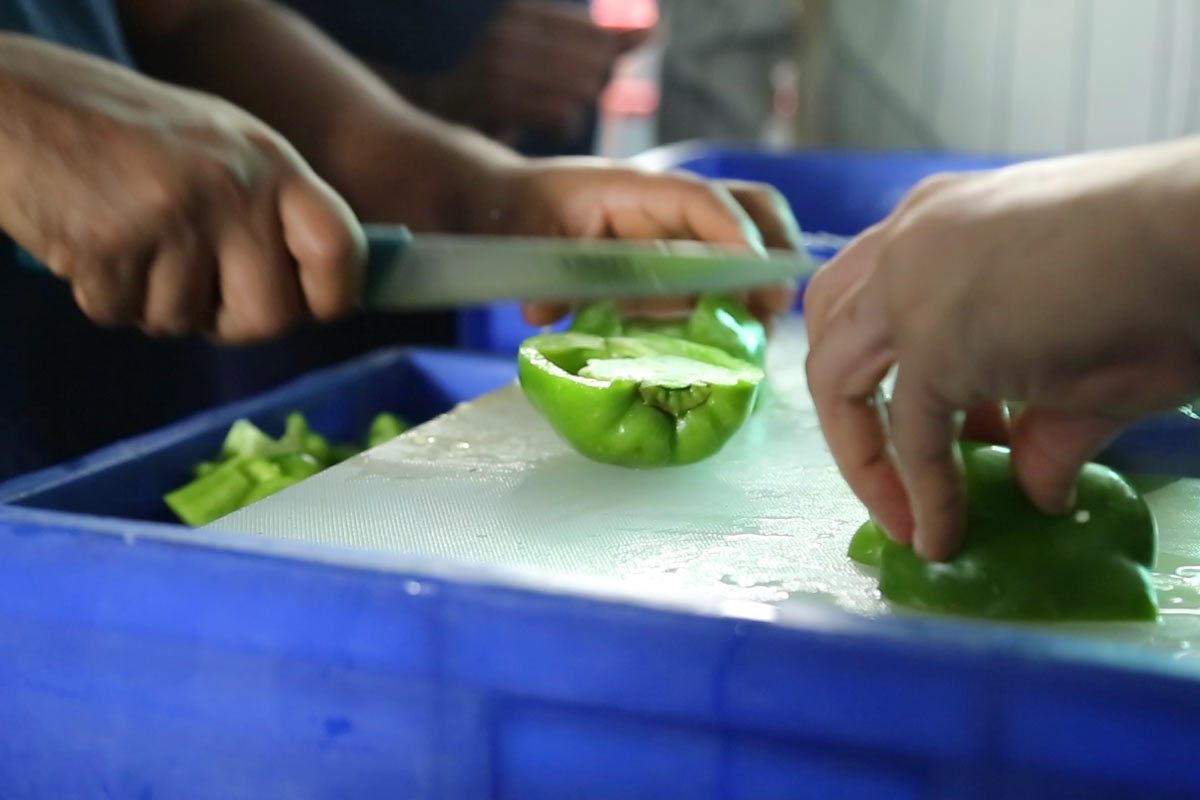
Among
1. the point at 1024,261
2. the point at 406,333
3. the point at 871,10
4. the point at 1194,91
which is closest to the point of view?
the point at 1024,261

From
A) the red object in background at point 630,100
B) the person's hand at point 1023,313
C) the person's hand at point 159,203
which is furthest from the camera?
the red object in background at point 630,100

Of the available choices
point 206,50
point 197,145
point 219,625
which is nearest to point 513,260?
point 197,145

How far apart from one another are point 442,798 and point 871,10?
2.29m

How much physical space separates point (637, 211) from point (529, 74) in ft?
2.65

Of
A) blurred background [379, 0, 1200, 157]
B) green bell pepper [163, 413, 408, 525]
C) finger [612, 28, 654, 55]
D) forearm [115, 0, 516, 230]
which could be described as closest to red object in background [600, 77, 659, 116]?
blurred background [379, 0, 1200, 157]

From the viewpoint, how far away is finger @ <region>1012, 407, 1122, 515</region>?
0.46 m

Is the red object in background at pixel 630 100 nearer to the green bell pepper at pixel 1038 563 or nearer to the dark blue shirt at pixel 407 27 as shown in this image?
the dark blue shirt at pixel 407 27

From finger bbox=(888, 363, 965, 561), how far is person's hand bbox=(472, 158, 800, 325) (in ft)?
1.51

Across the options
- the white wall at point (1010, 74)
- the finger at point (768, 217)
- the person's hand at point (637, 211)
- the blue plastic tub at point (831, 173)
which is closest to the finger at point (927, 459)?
the person's hand at point (637, 211)

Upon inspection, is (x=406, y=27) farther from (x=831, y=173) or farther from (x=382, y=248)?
(x=382, y=248)

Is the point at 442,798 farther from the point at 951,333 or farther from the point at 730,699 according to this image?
the point at 951,333

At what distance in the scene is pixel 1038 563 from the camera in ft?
1.74

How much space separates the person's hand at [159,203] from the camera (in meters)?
0.65

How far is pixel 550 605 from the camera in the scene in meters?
0.45
